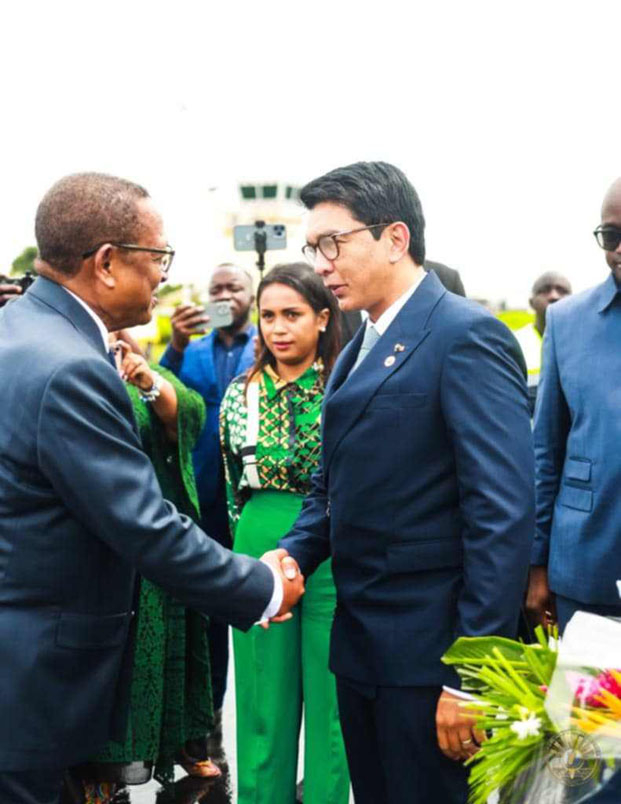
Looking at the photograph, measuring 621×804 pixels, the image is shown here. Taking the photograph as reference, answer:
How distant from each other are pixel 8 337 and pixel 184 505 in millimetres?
1861

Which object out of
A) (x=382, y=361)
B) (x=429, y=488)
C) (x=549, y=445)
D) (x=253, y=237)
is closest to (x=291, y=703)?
(x=549, y=445)

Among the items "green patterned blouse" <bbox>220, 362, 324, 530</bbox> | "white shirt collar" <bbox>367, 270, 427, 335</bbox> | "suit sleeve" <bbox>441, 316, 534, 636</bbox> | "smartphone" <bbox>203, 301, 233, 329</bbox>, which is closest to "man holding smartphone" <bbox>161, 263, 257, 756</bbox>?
"smartphone" <bbox>203, 301, 233, 329</bbox>

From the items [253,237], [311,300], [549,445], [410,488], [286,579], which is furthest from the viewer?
[253,237]

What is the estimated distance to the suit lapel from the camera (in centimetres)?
249

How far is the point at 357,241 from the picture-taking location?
102 inches

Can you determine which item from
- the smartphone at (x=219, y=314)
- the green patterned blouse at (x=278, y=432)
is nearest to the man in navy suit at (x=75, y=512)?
the green patterned blouse at (x=278, y=432)

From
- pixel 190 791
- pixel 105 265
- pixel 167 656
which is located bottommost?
pixel 190 791

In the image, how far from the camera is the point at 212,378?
18.2 feet

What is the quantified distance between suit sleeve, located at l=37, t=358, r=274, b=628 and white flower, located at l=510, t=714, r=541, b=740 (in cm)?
116

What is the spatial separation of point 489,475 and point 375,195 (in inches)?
31.4

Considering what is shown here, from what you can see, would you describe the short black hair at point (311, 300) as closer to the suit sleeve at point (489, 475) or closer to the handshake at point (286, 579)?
the handshake at point (286, 579)

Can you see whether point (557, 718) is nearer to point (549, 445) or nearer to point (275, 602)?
point (275, 602)

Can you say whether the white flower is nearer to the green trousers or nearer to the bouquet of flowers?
the bouquet of flowers

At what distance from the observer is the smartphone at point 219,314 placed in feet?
18.1
